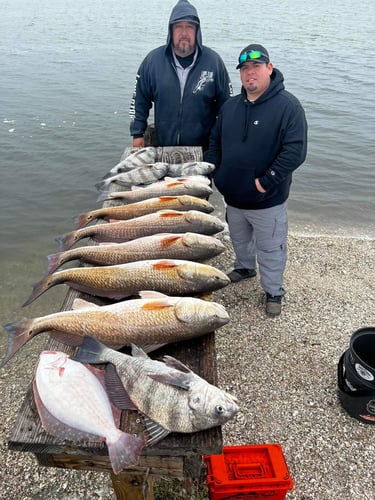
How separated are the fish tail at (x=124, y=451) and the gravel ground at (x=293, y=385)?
6.20 ft

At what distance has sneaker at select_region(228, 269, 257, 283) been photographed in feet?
21.0

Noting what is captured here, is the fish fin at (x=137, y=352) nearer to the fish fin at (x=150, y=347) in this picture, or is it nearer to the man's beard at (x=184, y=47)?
the fish fin at (x=150, y=347)

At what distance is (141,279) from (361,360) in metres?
2.41

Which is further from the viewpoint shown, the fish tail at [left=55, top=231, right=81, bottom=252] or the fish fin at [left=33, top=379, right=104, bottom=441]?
the fish tail at [left=55, top=231, right=81, bottom=252]

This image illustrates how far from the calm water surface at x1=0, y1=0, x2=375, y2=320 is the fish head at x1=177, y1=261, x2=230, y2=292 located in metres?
5.33

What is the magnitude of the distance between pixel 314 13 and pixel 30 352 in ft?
171

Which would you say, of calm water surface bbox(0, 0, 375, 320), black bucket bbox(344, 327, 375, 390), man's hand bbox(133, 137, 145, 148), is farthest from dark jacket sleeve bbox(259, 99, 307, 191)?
calm water surface bbox(0, 0, 375, 320)

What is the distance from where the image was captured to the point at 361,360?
386 centimetres

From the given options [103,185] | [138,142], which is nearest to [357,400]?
[103,185]

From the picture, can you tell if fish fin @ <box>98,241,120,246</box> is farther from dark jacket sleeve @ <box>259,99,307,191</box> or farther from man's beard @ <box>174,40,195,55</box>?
man's beard @ <box>174,40,195,55</box>

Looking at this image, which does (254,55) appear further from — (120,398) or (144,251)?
(120,398)

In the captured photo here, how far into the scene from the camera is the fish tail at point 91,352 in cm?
230

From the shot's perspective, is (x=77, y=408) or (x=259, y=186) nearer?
(x=77, y=408)

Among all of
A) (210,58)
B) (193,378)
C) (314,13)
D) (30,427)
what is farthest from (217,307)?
(314,13)
